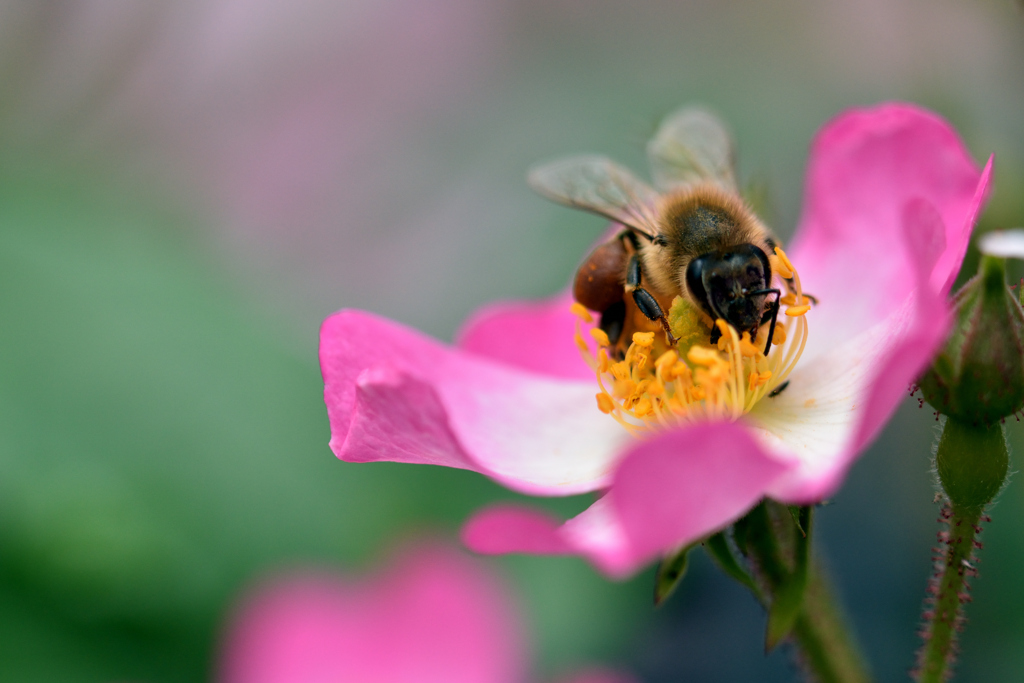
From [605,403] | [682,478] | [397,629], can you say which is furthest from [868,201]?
[397,629]

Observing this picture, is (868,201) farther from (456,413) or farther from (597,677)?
(597,677)

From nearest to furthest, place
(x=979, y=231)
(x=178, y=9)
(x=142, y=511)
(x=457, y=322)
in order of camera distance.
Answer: (x=979, y=231) < (x=142, y=511) < (x=457, y=322) < (x=178, y=9)

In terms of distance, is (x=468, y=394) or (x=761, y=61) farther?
(x=761, y=61)

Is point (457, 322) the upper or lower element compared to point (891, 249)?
lower

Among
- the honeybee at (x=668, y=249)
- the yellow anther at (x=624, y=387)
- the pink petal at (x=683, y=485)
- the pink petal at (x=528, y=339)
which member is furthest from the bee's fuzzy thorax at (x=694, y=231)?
the pink petal at (x=683, y=485)

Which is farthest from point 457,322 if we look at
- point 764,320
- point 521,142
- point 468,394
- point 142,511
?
point 764,320

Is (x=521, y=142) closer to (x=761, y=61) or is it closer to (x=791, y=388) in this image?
(x=761, y=61)

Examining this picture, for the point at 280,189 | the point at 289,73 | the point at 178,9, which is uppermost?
the point at 178,9
